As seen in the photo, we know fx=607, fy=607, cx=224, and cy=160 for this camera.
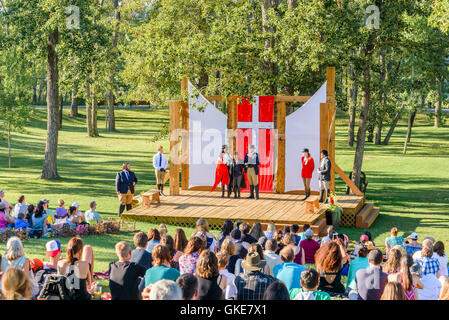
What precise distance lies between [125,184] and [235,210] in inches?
141

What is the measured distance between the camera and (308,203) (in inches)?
749

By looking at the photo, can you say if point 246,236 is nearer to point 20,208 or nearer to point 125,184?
point 20,208

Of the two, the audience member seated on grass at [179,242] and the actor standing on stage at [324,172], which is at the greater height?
the actor standing on stage at [324,172]

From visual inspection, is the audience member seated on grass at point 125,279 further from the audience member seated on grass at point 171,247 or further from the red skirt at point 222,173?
the red skirt at point 222,173

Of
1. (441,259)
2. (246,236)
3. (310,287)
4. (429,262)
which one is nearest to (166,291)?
(310,287)

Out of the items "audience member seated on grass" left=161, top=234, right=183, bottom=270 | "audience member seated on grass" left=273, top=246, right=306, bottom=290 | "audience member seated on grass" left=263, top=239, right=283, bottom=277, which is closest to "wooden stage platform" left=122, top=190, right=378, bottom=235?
"audience member seated on grass" left=263, top=239, right=283, bottom=277

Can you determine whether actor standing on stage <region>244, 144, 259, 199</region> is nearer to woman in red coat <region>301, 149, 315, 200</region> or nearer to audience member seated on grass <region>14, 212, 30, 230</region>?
woman in red coat <region>301, 149, 315, 200</region>

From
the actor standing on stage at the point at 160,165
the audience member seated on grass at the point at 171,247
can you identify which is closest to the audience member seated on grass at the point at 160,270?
the audience member seated on grass at the point at 171,247

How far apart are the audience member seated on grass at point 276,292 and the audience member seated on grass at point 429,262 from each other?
12.5ft

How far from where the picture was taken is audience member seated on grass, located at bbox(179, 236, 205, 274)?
9.13 m

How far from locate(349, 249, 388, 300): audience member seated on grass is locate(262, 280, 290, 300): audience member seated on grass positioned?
1687 mm

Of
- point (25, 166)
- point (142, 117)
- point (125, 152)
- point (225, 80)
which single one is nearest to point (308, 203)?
point (225, 80)

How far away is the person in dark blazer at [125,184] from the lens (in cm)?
1880

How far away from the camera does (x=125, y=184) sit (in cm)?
1903
